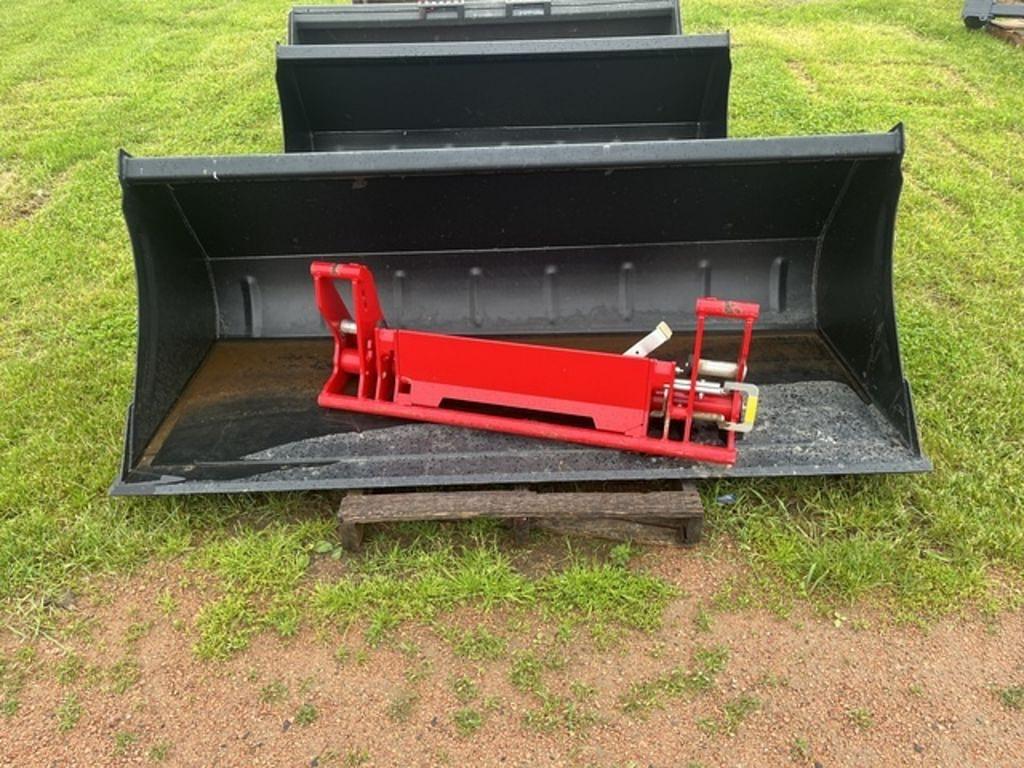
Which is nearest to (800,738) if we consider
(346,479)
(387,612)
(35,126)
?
(387,612)

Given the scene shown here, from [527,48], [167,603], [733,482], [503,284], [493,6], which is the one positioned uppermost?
[493,6]

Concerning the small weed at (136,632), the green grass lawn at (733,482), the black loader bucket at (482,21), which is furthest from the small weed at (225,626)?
the black loader bucket at (482,21)

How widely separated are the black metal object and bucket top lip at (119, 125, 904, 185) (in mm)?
7344

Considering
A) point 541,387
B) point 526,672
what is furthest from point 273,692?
point 541,387

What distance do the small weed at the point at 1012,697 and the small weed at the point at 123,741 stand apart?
99.4 inches

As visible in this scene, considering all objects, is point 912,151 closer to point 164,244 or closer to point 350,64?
point 350,64

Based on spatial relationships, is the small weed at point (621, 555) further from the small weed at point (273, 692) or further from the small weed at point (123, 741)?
the small weed at point (123, 741)

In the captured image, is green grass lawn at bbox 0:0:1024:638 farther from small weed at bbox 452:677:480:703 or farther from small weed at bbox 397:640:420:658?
small weed at bbox 452:677:480:703

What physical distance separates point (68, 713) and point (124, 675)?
0.57ft

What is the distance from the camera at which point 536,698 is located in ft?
7.85

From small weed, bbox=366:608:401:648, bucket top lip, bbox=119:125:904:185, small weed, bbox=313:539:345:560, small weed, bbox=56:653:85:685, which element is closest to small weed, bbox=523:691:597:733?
small weed, bbox=366:608:401:648

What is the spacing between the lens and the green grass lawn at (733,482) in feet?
9.10

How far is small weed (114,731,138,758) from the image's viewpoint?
2303mm

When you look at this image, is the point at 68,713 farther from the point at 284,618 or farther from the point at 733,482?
the point at 733,482
